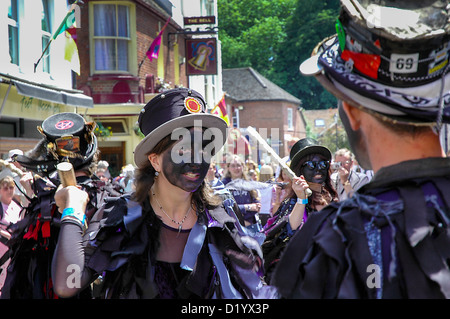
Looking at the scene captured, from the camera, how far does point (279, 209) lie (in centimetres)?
559

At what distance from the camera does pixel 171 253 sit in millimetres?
3121

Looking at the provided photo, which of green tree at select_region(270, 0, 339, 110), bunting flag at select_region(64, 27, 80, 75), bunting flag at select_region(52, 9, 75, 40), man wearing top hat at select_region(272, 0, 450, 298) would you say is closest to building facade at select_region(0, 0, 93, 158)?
bunting flag at select_region(52, 9, 75, 40)

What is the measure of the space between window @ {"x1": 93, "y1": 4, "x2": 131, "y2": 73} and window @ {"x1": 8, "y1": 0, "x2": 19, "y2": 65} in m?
6.44

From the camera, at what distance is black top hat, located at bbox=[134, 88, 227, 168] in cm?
321

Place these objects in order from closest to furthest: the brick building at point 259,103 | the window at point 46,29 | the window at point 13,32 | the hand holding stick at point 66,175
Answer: the hand holding stick at point 66,175, the window at point 13,32, the window at point 46,29, the brick building at point 259,103

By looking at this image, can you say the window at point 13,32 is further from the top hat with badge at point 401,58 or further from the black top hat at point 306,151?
the top hat with badge at point 401,58

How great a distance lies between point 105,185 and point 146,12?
1672cm

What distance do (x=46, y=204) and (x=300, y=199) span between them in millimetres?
2109

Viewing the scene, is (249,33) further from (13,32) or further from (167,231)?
(167,231)

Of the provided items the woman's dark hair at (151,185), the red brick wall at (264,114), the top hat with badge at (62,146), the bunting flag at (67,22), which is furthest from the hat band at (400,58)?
the red brick wall at (264,114)

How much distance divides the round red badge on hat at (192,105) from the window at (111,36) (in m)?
16.1

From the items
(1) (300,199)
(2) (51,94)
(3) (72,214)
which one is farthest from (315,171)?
(2) (51,94)

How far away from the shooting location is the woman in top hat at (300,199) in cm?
503

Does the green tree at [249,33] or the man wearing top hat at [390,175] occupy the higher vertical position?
the green tree at [249,33]
